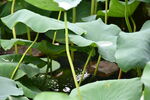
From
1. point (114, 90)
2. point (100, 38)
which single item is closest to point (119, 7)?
point (100, 38)

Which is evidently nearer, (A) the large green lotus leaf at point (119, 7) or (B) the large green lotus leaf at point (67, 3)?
(B) the large green lotus leaf at point (67, 3)

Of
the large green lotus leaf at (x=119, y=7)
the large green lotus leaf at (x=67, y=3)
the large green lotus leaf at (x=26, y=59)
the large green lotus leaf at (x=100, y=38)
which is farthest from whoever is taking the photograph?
the large green lotus leaf at (x=119, y=7)

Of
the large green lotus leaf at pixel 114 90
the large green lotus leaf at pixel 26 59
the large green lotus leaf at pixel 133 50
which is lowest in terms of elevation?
the large green lotus leaf at pixel 26 59

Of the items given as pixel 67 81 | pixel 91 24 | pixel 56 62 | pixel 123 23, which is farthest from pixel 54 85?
pixel 123 23

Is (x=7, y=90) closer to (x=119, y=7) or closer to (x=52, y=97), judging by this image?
(x=52, y=97)

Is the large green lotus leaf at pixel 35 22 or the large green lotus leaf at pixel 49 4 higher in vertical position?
the large green lotus leaf at pixel 49 4

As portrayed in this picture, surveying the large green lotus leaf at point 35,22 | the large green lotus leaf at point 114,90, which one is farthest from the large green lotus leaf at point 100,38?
the large green lotus leaf at point 114,90

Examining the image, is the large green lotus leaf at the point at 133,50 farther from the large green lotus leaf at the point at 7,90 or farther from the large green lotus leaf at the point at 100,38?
the large green lotus leaf at the point at 7,90
